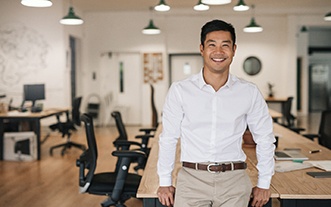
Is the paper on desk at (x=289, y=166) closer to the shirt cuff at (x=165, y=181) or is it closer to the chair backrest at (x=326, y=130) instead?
the shirt cuff at (x=165, y=181)

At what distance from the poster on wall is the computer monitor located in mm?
4381

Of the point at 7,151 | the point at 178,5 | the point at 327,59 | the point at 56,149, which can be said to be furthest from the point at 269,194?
the point at 327,59

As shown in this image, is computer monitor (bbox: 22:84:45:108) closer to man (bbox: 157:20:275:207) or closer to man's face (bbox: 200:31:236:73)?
man (bbox: 157:20:275:207)

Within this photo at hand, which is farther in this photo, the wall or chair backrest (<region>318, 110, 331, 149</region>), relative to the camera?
the wall

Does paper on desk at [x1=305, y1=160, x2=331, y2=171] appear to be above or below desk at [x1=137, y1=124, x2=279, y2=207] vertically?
above

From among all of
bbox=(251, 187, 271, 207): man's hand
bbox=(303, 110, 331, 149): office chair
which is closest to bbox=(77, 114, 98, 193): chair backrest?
bbox=(251, 187, 271, 207): man's hand

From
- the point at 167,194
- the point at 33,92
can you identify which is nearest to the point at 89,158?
the point at 167,194

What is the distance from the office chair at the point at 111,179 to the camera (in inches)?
131

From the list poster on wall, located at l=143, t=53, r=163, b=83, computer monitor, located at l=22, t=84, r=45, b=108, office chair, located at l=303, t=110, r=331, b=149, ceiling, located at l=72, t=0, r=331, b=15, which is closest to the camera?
office chair, located at l=303, t=110, r=331, b=149

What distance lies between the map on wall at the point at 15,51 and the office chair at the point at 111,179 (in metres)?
7.04

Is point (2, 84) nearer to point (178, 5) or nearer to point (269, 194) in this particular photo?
point (178, 5)

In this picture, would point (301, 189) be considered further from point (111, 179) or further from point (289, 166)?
point (111, 179)

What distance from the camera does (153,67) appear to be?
40.0ft

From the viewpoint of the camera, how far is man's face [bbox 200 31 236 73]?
6.52 ft
